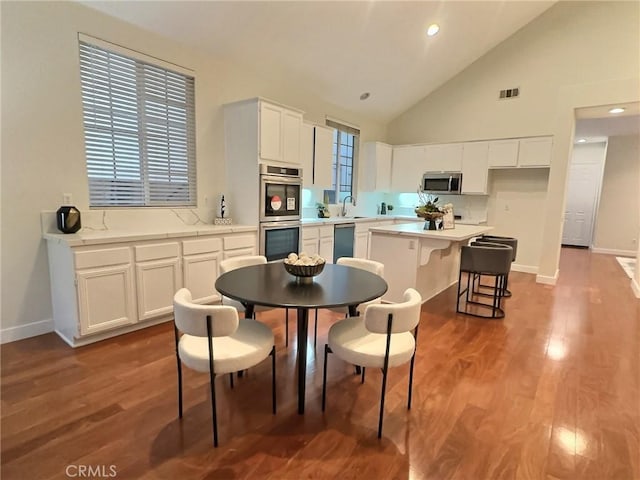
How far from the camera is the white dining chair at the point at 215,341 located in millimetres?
1609

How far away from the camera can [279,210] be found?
4199 mm

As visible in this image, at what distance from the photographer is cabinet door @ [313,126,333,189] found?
17.3ft

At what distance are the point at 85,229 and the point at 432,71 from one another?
5729mm

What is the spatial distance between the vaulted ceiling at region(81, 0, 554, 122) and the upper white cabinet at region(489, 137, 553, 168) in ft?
5.47

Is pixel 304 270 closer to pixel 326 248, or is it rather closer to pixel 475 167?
pixel 326 248

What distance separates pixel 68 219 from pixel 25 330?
1033 millimetres

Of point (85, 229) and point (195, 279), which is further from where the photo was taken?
point (195, 279)

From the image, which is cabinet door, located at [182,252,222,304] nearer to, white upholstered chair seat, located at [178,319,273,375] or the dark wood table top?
the dark wood table top

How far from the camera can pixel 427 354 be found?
2.82m

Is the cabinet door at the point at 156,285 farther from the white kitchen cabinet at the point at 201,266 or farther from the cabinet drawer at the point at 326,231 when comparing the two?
the cabinet drawer at the point at 326,231

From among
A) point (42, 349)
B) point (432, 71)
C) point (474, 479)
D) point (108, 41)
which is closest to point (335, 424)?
point (474, 479)

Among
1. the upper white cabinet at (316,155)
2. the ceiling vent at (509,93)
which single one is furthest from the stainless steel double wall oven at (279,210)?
the ceiling vent at (509,93)

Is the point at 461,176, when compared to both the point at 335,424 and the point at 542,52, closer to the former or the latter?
the point at 542,52

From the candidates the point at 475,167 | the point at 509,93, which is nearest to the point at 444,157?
the point at 475,167
